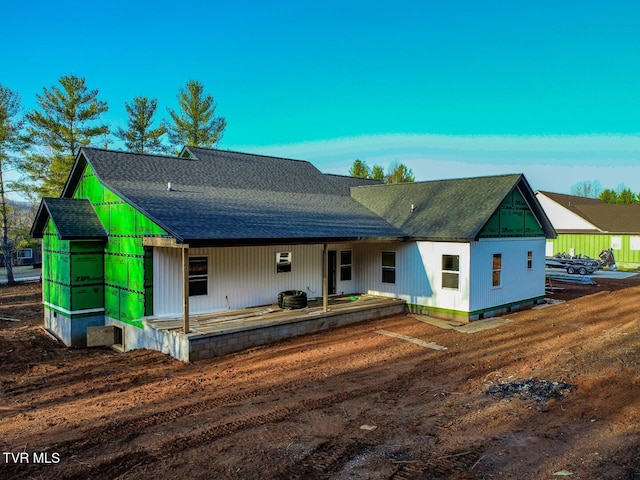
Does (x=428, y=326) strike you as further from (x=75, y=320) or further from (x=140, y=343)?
(x=75, y=320)

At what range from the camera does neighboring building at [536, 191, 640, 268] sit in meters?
36.6

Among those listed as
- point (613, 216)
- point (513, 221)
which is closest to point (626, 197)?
point (613, 216)

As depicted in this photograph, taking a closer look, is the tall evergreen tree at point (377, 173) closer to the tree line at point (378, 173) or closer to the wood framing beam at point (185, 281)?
the tree line at point (378, 173)

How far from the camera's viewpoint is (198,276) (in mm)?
13820

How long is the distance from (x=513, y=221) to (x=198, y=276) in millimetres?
11307

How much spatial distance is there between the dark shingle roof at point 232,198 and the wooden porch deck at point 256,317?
232 centimetres

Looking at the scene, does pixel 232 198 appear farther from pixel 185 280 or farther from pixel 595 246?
pixel 595 246

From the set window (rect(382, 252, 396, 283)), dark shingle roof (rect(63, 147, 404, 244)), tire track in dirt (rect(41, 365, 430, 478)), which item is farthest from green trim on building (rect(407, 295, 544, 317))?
tire track in dirt (rect(41, 365, 430, 478))

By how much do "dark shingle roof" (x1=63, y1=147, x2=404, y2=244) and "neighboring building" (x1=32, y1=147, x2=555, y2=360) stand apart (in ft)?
0.20

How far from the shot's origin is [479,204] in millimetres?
16328

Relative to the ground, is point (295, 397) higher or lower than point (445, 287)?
lower

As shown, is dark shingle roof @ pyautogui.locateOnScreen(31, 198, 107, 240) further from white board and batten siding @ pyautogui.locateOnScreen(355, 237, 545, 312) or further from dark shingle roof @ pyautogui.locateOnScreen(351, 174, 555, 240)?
dark shingle roof @ pyautogui.locateOnScreen(351, 174, 555, 240)

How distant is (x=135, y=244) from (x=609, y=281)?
2577cm

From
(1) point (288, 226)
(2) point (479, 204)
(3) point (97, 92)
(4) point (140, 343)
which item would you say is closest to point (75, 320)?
(4) point (140, 343)
